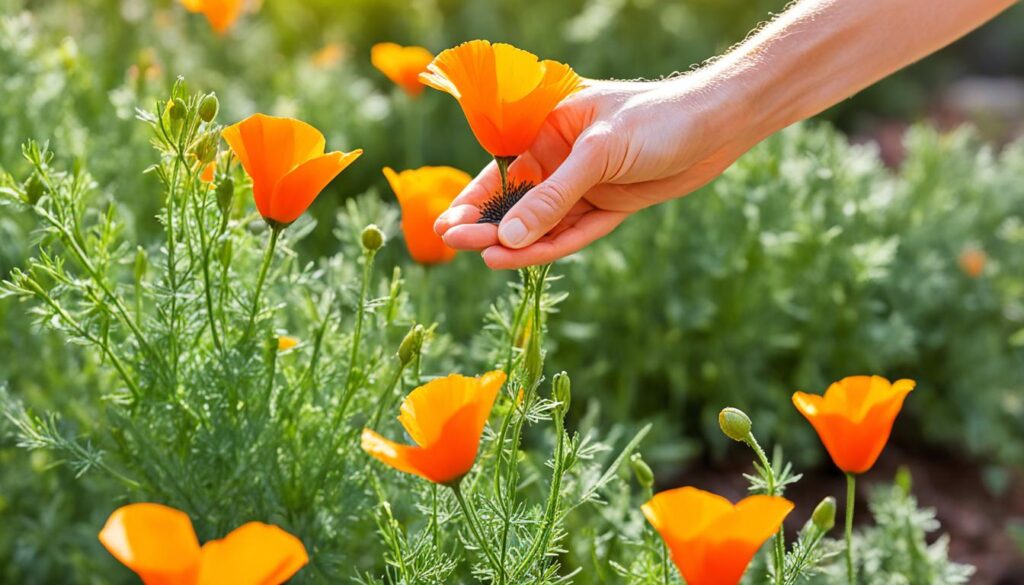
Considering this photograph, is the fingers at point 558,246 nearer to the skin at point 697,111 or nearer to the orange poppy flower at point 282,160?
the skin at point 697,111

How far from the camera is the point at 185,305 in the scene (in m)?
1.56

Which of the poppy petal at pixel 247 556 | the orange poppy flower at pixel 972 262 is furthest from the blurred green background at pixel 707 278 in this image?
the poppy petal at pixel 247 556

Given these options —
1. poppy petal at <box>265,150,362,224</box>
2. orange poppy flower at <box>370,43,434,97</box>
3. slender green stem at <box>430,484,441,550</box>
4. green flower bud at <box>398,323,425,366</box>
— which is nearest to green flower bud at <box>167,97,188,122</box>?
poppy petal at <box>265,150,362,224</box>

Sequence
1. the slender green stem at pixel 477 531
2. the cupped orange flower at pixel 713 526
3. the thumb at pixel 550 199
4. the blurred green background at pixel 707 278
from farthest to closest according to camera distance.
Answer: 1. the blurred green background at pixel 707 278
2. the thumb at pixel 550 199
3. the slender green stem at pixel 477 531
4. the cupped orange flower at pixel 713 526

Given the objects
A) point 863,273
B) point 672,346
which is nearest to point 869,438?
point 863,273

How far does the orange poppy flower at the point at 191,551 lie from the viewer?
96cm

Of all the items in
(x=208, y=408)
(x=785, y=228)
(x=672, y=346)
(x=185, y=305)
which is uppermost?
(x=185, y=305)

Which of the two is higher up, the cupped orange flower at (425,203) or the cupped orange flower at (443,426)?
the cupped orange flower at (443,426)

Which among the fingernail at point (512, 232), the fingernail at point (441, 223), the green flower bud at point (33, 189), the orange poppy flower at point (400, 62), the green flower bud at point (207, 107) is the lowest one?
the orange poppy flower at point (400, 62)

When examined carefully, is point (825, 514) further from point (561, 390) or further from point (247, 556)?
point (247, 556)

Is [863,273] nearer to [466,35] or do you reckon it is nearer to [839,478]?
[839,478]

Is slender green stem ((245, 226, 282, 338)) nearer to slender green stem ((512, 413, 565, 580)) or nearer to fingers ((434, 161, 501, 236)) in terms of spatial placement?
fingers ((434, 161, 501, 236))

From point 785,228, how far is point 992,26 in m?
5.01

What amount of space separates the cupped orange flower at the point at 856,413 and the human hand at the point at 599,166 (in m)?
0.37
